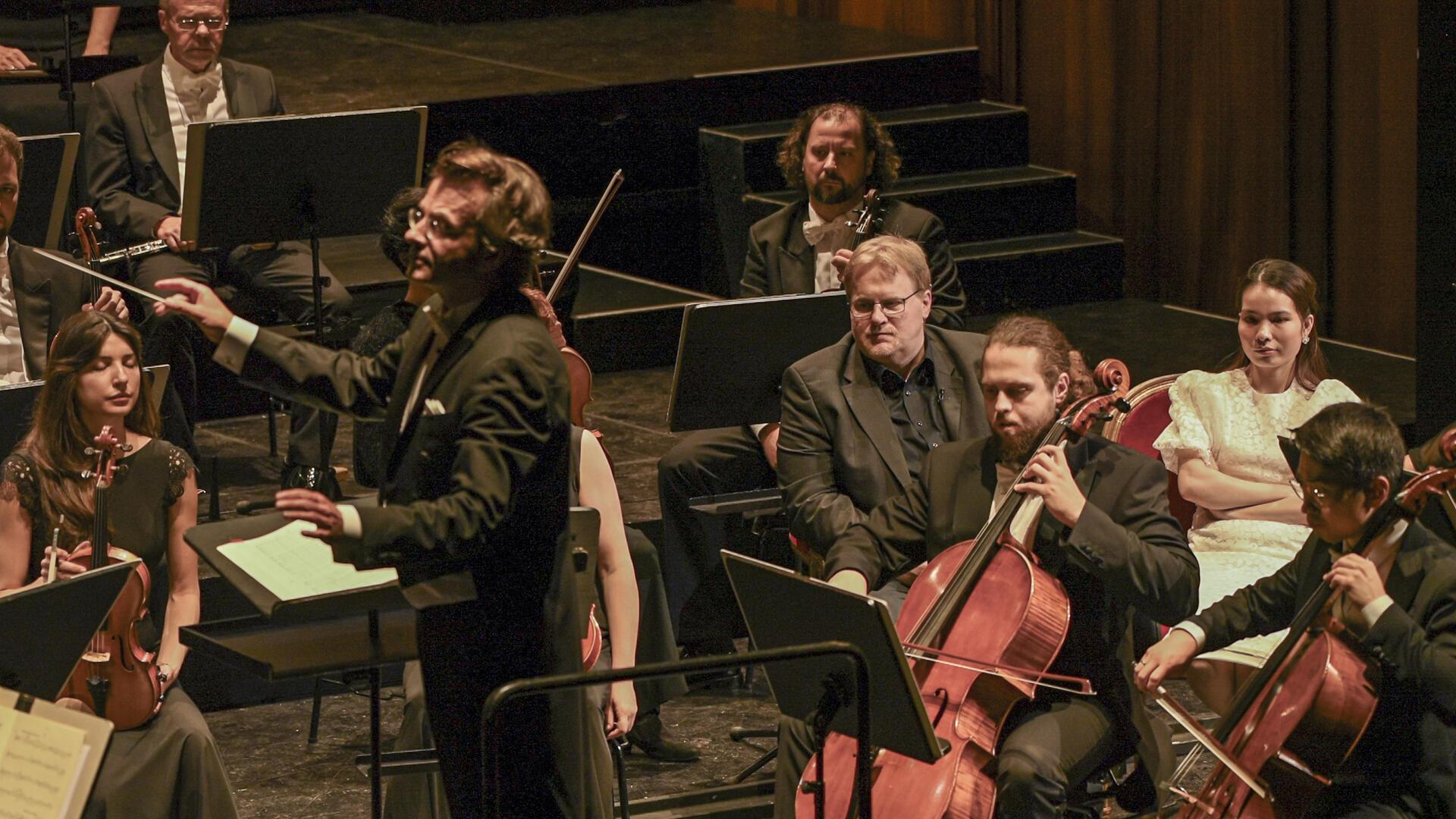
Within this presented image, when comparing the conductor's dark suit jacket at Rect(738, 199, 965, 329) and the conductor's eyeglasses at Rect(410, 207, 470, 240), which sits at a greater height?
the conductor's eyeglasses at Rect(410, 207, 470, 240)

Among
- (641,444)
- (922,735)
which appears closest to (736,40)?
(641,444)

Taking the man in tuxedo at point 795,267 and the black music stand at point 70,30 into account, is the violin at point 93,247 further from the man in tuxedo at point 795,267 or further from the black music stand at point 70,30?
the man in tuxedo at point 795,267

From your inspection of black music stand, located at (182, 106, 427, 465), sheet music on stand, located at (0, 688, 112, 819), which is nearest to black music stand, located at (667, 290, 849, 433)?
black music stand, located at (182, 106, 427, 465)

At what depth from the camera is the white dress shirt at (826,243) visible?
199 inches

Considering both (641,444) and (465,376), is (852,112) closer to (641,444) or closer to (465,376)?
(641,444)

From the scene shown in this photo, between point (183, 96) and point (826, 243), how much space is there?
185cm

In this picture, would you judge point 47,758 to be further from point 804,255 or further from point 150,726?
point 804,255

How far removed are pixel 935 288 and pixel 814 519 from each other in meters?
1.21

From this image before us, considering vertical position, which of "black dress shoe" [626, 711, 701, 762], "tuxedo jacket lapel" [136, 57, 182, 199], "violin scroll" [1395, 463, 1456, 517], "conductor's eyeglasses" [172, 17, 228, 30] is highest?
"conductor's eyeglasses" [172, 17, 228, 30]

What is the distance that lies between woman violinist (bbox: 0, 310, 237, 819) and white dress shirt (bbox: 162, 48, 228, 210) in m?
1.84

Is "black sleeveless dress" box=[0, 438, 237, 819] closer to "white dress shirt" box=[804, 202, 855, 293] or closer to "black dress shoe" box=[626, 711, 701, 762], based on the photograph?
"black dress shoe" box=[626, 711, 701, 762]

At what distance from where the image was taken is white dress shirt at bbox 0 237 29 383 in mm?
4645

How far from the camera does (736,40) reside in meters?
7.88

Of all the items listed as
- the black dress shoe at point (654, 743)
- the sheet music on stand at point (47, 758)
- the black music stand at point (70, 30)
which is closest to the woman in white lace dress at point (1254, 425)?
the black dress shoe at point (654, 743)
